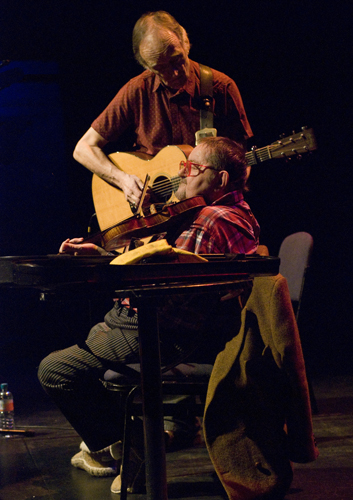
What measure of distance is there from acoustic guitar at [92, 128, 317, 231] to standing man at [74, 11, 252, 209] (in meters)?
0.08

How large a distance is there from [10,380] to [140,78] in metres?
2.47

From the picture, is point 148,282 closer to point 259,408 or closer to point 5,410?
point 259,408

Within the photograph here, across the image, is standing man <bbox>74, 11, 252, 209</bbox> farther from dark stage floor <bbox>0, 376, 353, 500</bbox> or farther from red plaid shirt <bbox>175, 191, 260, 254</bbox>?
dark stage floor <bbox>0, 376, 353, 500</bbox>

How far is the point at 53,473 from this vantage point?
216 centimetres

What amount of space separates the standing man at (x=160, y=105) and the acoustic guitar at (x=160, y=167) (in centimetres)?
8

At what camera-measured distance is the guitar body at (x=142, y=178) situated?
252 cm

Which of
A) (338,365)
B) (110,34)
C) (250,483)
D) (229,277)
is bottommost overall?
(338,365)

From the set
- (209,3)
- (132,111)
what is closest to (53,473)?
(132,111)

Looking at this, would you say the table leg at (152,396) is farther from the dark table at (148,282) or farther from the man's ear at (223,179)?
the man's ear at (223,179)

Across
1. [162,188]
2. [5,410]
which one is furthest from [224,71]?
[5,410]

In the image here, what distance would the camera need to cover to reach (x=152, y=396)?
4.21 feet

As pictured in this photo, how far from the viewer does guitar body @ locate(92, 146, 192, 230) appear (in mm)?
2520

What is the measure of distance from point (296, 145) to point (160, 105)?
0.73 meters

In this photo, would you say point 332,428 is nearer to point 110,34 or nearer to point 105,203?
point 105,203
